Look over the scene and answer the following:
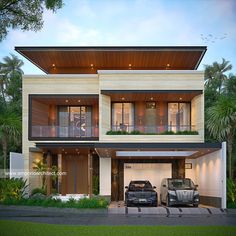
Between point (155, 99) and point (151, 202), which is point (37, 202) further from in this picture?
point (155, 99)

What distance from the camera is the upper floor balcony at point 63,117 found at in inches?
1310

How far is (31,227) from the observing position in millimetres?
16766

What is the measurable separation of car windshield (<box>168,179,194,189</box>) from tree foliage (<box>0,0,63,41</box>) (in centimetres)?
1453

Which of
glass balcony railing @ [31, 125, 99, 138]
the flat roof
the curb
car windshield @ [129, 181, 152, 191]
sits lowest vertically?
the curb

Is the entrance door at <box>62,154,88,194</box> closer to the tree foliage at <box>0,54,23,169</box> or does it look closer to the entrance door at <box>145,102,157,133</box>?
the tree foliage at <box>0,54,23,169</box>

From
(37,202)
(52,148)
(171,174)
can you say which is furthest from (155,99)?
(37,202)

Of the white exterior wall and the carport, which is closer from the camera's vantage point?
the white exterior wall

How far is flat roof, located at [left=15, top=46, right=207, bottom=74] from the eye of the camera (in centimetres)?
3522

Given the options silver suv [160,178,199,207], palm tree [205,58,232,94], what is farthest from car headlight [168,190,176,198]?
palm tree [205,58,232,94]

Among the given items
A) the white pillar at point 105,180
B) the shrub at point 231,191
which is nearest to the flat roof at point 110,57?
the white pillar at point 105,180

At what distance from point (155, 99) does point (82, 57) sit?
20.6ft

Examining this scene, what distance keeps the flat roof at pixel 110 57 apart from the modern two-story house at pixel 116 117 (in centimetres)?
7

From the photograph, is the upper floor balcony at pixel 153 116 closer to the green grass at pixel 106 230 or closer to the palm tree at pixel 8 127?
the palm tree at pixel 8 127

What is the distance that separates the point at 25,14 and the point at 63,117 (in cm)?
2030
